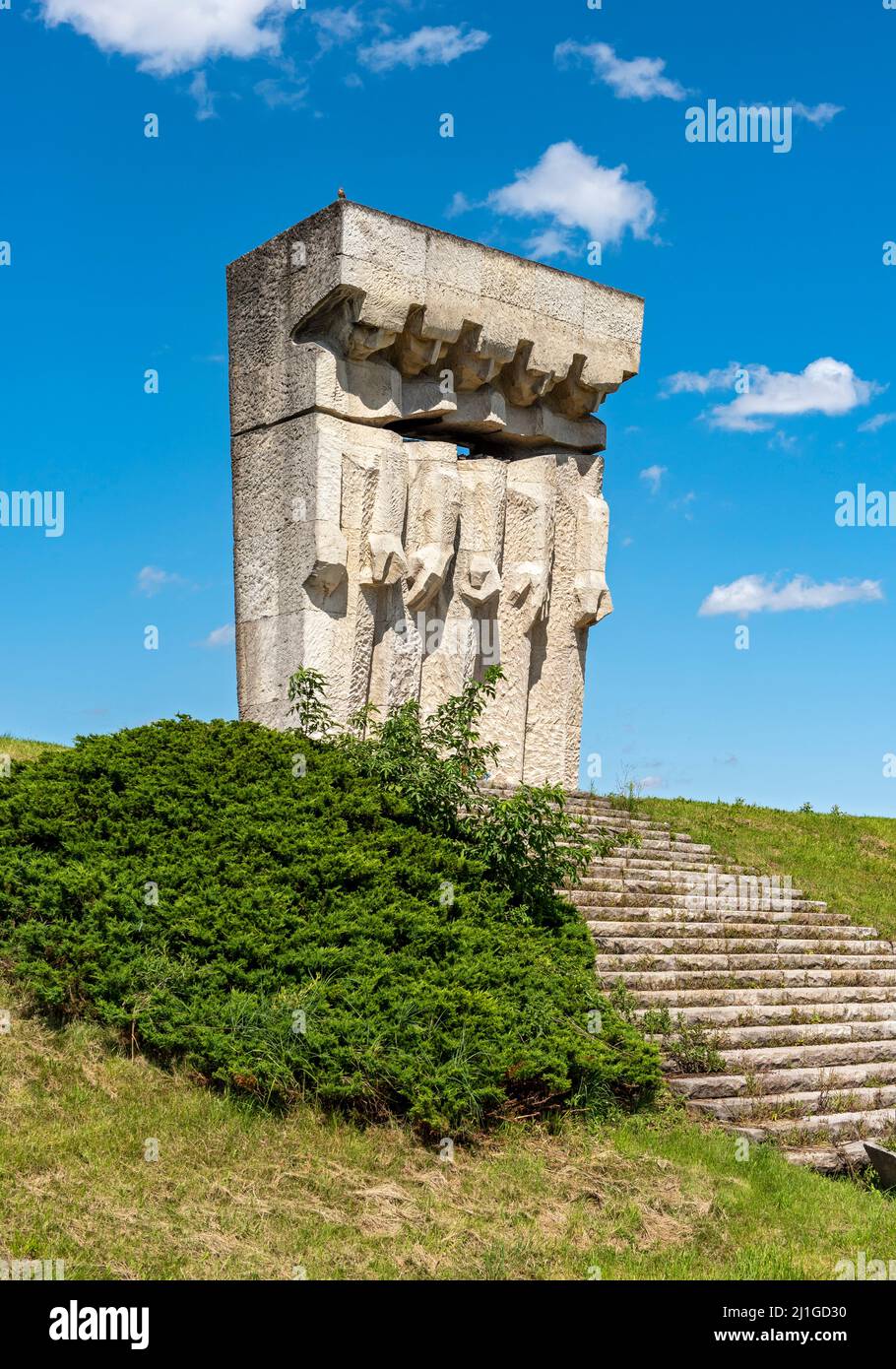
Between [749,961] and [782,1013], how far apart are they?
75 centimetres

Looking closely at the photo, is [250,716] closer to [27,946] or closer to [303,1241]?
[27,946]

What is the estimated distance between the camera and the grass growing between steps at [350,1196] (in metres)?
5.09

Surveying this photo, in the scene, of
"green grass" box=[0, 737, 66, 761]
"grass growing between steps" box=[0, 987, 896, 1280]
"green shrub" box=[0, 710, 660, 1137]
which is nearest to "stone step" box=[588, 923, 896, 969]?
"green shrub" box=[0, 710, 660, 1137]

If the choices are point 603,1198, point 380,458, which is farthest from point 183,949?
point 380,458

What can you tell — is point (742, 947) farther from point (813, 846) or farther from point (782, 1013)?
point (813, 846)

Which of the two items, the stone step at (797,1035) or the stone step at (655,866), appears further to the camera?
the stone step at (655,866)

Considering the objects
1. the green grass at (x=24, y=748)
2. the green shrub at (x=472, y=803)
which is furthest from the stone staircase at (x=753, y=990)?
the green grass at (x=24, y=748)

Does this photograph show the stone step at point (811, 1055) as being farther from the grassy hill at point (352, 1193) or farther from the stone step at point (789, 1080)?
the grassy hill at point (352, 1193)

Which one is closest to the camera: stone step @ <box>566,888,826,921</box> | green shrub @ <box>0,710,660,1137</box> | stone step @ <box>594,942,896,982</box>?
green shrub @ <box>0,710,660,1137</box>

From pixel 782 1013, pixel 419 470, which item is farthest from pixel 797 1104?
pixel 419 470

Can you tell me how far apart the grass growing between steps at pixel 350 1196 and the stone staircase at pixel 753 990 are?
80cm

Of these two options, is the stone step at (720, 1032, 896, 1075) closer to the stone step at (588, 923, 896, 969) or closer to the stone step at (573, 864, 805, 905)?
the stone step at (588, 923, 896, 969)

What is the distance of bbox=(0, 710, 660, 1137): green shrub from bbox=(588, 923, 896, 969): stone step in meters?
0.73

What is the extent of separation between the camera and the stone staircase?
7.56 meters
